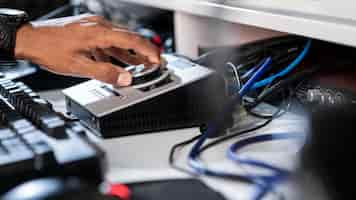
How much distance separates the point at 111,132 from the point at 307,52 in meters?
0.33

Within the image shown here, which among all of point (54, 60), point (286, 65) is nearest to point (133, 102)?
point (54, 60)

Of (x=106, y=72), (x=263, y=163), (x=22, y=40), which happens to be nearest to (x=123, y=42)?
(x=106, y=72)

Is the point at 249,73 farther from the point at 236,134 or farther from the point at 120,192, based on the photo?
the point at 120,192

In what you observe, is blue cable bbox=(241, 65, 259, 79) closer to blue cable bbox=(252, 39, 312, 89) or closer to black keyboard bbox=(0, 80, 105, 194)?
blue cable bbox=(252, 39, 312, 89)

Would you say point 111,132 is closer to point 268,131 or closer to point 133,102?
point 133,102

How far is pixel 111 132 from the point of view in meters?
0.70

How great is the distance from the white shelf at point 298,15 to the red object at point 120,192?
332 millimetres

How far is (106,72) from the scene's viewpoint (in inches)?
28.6

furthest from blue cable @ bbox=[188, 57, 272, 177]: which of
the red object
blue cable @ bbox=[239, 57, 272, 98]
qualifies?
the red object

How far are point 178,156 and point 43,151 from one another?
0.56 ft

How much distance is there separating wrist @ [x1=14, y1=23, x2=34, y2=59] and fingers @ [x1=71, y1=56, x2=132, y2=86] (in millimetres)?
101

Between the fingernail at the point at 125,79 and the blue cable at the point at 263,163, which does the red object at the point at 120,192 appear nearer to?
the blue cable at the point at 263,163

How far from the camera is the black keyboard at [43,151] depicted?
1.71 ft

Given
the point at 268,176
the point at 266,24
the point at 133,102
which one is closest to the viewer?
the point at 268,176
